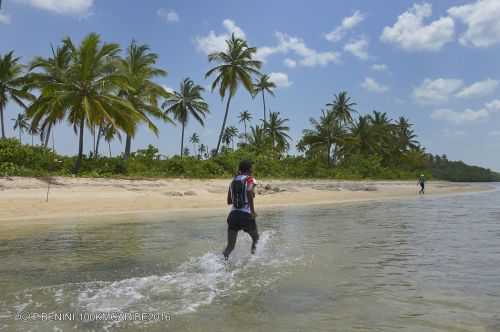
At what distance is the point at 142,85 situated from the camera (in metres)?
34.0

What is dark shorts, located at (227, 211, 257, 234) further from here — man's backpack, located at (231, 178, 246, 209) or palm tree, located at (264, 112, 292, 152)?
palm tree, located at (264, 112, 292, 152)

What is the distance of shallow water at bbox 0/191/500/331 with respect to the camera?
14.0 feet

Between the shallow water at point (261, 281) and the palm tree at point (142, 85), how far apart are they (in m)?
19.3

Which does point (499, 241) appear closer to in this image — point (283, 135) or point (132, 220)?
point (132, 220)

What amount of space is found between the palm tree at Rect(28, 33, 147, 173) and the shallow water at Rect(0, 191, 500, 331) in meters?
15.4

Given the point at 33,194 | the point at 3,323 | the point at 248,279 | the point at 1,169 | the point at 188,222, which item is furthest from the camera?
the point at 1,169

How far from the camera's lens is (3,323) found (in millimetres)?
4137

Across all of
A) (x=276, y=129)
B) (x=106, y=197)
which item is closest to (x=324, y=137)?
(x=276, y=129)

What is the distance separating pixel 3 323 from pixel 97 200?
15.4 m

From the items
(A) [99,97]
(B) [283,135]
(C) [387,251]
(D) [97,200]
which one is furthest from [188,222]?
(B) [283,135]

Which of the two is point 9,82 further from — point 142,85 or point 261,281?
point 261,281

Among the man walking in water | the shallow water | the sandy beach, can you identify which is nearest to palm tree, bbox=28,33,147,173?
the sandy beach

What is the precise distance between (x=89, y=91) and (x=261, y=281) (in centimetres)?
2238

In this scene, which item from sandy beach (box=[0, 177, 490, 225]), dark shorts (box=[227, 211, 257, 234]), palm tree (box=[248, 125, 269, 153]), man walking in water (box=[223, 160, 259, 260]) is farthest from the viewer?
palm tree (box=[248, 125, 269, 153])
